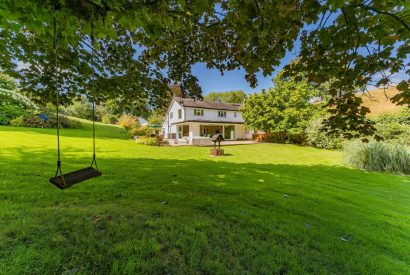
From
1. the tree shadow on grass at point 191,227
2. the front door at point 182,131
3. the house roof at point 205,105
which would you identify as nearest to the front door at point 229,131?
the house roof at point 205,105

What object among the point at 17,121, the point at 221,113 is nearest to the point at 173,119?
the point at 221,113

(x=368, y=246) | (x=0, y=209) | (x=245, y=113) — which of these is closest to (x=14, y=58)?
(x=0, y=209)

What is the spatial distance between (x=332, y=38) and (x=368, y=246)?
13.0ft

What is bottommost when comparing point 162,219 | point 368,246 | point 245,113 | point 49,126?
point 368,246

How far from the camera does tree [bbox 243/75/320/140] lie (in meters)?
23.7

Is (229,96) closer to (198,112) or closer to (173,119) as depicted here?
(173,119)

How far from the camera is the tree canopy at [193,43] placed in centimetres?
280

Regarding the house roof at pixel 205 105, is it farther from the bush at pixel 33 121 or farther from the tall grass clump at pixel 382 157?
the tall grass clump at pixel 382 157

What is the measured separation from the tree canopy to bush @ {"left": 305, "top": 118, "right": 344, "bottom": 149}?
17784 mm

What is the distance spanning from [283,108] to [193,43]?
2236 cm

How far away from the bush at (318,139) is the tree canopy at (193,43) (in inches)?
700

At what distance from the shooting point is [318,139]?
835 inches

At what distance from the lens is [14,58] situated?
16.5 feet

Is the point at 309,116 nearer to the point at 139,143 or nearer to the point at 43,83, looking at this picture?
the point at 139,143
